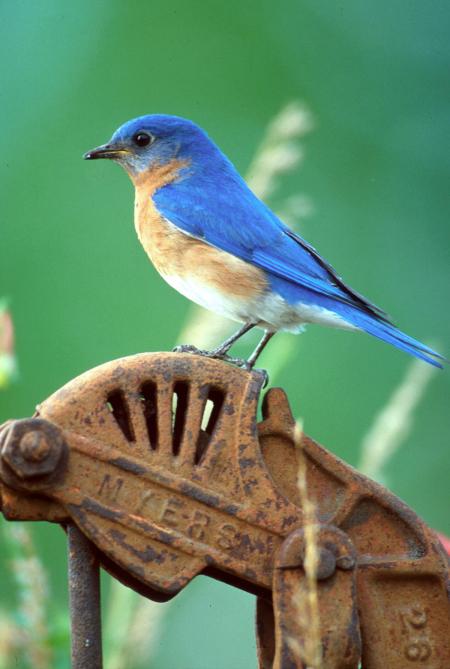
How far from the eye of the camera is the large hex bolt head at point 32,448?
178 cm

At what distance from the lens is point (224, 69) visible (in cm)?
480

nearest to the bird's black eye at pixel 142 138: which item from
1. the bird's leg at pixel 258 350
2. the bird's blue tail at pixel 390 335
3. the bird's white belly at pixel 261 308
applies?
the bird's white belly at pixel 261 308

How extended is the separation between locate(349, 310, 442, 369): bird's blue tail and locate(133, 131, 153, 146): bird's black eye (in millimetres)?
849

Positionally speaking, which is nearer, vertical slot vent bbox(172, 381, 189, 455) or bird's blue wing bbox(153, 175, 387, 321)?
vertical slot vent bbox(172, 381, 189, 455)

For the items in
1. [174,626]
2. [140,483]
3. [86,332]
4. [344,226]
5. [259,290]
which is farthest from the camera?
[344,226]

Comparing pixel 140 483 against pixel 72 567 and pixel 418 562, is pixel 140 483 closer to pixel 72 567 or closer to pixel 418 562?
pixel 72 567

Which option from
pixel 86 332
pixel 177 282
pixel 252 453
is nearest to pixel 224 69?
pixel 86 332

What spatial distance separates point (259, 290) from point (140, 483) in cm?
137

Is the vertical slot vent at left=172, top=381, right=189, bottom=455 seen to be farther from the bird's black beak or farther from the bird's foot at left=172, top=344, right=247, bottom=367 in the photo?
the bird's black beak

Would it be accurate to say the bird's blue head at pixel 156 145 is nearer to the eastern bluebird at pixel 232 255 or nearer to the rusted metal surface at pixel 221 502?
the eastern bluebird at pixel 232 255

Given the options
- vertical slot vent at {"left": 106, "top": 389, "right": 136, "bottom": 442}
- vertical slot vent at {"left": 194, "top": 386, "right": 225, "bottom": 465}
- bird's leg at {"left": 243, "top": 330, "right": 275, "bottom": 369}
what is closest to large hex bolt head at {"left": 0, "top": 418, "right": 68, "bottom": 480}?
vertical slot vent at {"left": 106, "top": 389, "right": 136, "bottom": 442}

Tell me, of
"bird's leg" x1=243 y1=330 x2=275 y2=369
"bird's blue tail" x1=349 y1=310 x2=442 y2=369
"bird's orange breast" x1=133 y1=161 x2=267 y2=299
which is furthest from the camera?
"bird's orange breast" x1=133 y1=161 x2=267 y2=299

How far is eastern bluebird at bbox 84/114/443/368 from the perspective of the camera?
3.08 m

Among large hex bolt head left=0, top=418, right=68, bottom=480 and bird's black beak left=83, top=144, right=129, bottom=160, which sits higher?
bird's black beak left=83, top=144, right=129, bottom=160
